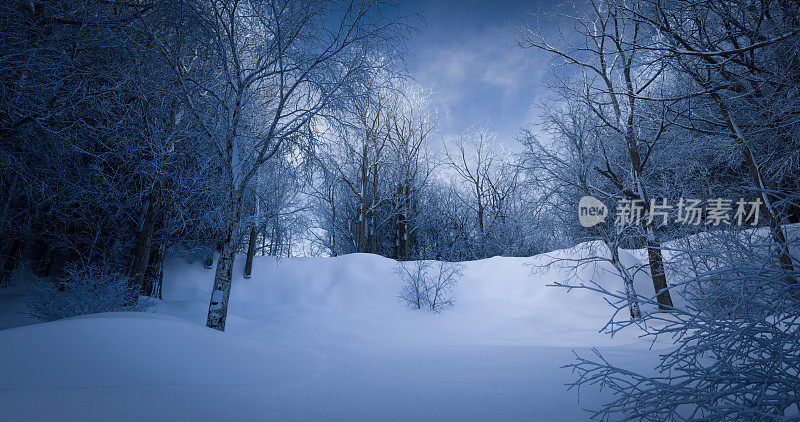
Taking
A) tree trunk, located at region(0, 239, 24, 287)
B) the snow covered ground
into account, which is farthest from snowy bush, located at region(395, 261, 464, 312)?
tree trunk, located at region(0, 239, 24, 287)

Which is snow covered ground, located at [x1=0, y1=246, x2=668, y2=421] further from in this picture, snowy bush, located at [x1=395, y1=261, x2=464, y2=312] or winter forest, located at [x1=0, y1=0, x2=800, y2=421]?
snowy bush, located at [x1=395, y1=261, x2=464, y2=312]


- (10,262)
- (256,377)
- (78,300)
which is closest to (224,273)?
(78,300)

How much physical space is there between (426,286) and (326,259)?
4.49m

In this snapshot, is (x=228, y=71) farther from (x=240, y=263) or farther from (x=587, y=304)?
(x=587, y=304)

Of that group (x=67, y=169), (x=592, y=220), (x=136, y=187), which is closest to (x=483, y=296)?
(x=592, y=220)

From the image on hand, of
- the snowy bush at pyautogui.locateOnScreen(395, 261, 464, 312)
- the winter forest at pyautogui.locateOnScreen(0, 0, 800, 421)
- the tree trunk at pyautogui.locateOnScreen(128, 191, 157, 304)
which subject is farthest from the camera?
the snowy bush at pyautogui.locateOnScreen(395, 261, 464, 312)

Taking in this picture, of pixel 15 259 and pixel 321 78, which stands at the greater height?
pixel 321 78

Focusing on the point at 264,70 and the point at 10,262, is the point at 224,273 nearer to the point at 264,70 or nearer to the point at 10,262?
the point at 264,70

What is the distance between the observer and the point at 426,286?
32.9ft

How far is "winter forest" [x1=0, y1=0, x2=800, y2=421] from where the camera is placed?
78.7 inches

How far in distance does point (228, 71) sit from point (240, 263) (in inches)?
348

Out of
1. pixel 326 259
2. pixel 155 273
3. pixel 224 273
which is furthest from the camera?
pixel 326 259

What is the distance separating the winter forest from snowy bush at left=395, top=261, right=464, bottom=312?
104 millimetres

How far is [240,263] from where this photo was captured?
40.6ft
